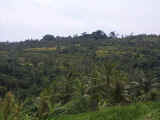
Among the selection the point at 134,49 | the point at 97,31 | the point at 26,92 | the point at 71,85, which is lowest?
the point at 26,92

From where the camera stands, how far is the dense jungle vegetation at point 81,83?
38.7 ft

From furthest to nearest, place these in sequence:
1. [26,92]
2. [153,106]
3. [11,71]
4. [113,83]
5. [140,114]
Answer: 1. [11,71]
2. [26,92]
3. [113,83]
4. [153,106]
5. [140,114]

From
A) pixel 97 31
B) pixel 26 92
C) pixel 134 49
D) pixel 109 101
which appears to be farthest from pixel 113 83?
pixel 97 31

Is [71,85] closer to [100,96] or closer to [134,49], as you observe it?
[100,96]

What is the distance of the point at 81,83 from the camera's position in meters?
23.2

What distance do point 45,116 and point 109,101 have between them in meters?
6.84

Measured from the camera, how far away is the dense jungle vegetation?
464 inches

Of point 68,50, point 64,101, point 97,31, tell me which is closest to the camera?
point 64,101

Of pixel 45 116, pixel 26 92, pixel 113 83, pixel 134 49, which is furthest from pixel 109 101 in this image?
pixel 134 49

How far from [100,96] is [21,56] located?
152 ft

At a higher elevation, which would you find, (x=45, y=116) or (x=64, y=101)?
(x=45, y=116)

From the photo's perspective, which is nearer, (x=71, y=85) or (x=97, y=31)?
(x=71, y=85)

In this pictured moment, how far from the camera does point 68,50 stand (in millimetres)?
66312

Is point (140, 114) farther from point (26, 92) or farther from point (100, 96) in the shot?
point (26, 92)
